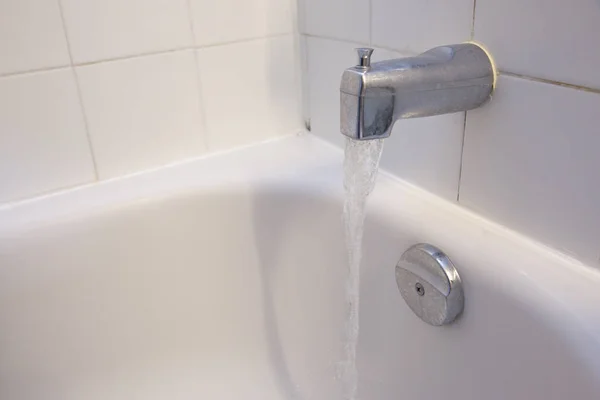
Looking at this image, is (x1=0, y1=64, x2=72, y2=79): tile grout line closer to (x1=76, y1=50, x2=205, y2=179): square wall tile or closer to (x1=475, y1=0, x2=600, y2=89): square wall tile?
(x1=76, y1=50, x2=205, y2=179): square wall tile

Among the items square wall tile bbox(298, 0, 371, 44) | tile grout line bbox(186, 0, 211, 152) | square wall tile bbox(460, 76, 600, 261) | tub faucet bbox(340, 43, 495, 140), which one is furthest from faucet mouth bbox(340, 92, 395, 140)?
tile grout line bbox(186, 0, 211, 152)

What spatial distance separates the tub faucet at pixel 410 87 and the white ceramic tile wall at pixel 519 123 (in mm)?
26

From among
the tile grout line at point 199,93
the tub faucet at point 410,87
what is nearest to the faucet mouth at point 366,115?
the tub faucet at point 410,87

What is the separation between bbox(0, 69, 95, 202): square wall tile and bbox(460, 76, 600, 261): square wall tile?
1.82 ft

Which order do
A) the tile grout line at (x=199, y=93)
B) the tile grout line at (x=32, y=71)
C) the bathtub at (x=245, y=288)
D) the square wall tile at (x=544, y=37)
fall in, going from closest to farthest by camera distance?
the square wall tile at (x=544, y=37) < the bathtub at (x=245, y=288) < the tile grout line at (x=32, y=71) < the tile grout line at (x=199, y=93)

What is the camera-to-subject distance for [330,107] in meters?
0.89

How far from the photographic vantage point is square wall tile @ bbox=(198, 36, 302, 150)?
2.86 feet

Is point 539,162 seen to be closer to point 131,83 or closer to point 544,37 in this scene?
point 544,37

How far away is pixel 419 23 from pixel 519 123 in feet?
0.62

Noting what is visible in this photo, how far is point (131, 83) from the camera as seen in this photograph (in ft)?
2.64

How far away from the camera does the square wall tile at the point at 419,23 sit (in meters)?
0.61

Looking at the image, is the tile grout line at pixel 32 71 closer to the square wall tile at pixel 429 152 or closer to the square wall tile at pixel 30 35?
the square wall tile at pixel 30 35

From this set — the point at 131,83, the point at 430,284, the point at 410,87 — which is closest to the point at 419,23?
the point at 410,87

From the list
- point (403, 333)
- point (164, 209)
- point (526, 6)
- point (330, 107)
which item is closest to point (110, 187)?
point (164, 209)
